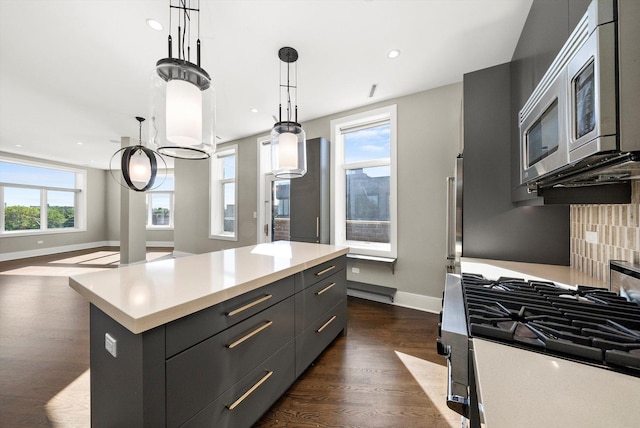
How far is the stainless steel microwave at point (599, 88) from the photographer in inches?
23.9

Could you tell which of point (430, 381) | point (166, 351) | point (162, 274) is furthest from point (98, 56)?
point (430, 381)

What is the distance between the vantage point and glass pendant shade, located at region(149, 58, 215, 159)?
127 cm

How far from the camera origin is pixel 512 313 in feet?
2.78

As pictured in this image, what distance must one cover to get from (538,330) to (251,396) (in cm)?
131

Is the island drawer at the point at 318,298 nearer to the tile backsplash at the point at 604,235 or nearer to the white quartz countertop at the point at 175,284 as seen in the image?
the white quartz countertop at the point at 175,284

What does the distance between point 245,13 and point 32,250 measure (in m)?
9.26

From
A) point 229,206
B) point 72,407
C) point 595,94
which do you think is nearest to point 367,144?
point 595,94

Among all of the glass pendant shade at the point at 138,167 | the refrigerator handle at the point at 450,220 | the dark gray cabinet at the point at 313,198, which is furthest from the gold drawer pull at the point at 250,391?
the glass pendant shade at the point at 138,167

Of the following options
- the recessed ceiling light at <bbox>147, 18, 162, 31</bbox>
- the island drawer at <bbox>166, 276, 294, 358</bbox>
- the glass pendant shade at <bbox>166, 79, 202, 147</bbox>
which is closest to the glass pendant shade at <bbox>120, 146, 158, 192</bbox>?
the recessed ceiling light at <bbox>147, 18, 162, 31</bbox>

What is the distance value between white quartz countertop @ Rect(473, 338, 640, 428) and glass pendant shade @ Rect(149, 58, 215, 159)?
1.58 meters

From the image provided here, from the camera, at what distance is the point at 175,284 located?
1.14 metres

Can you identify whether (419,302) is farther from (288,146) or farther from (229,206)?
(229,206)

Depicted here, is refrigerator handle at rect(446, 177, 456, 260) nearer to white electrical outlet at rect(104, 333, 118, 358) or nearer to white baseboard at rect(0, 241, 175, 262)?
white electrical outlet at rect(104, 333, 118, 358)

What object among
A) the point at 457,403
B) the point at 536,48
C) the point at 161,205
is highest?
the point at 536,48
